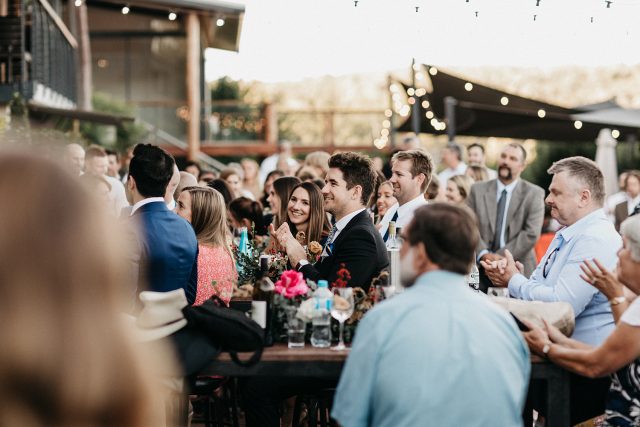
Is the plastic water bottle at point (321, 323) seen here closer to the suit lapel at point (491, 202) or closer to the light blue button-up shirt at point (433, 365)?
the light blue button-up shirt at point (433, 365)

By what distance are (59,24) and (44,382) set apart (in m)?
14.4

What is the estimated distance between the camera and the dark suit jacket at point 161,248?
13.9 feet

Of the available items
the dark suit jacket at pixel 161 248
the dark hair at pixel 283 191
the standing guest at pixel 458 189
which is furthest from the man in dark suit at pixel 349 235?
the standing guest at pixel 458 189

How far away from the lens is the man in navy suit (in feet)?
13.9

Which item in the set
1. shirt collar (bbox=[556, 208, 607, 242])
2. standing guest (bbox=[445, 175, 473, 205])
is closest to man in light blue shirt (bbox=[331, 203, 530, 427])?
shirt collar (bbox=[556, 208, 607, 242])

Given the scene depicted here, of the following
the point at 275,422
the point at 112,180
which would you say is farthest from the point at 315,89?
the point at 275,422

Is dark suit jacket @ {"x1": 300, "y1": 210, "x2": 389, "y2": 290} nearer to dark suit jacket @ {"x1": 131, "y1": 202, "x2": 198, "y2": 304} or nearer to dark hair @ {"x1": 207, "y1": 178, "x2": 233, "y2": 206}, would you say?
dark suit jacket @ {"x1": 131, "y1": 202, "x2": 198, "y2": 304}

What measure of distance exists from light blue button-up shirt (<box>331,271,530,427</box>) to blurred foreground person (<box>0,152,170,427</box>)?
1.16 m

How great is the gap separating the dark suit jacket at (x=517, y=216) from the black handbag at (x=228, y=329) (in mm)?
4637

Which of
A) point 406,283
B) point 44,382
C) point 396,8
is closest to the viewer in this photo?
point 44,382

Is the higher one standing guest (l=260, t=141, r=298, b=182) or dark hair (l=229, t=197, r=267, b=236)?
standing guest (l=260, t=141, r=298, b=182)

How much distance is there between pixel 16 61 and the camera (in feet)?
41.1

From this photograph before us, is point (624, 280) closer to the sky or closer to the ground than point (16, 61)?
closer to the ground

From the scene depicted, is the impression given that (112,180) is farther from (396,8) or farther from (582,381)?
(582,381)
